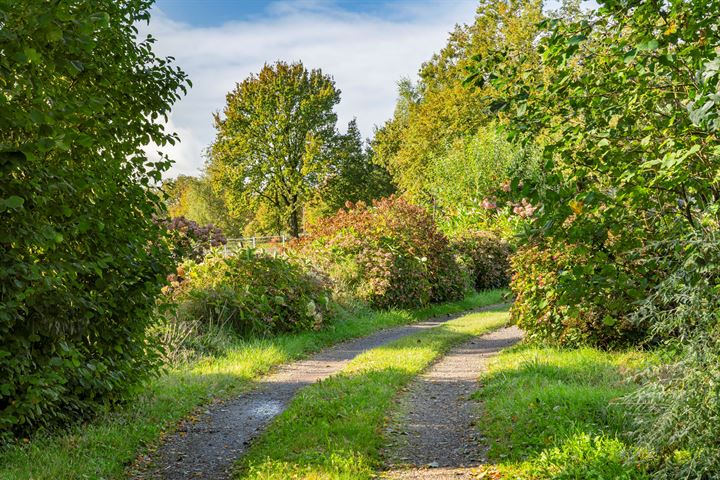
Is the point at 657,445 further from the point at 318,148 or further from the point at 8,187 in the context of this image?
the point at 318,148

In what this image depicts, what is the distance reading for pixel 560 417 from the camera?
5.89 metres

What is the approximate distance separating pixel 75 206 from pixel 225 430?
2899 millimetres

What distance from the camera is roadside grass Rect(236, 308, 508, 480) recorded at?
527 centimetres

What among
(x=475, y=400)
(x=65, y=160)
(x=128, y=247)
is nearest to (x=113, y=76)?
(x=65, y=160)

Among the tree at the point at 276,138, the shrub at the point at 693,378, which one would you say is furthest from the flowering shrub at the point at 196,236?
the tree at the point at 276,138

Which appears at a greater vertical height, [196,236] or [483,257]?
[196,236]

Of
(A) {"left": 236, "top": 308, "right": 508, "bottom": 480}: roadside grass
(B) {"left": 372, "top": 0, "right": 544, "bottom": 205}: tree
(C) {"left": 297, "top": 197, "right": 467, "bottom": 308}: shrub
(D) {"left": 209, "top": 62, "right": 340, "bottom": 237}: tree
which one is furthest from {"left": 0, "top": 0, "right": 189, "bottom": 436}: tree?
(D) {"left": 209, "top": 62, "right": 340, "bottom": 237}: tree

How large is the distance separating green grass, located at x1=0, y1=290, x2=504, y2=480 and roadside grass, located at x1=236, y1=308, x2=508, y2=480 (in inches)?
46.4

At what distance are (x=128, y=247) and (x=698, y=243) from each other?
16.9ft

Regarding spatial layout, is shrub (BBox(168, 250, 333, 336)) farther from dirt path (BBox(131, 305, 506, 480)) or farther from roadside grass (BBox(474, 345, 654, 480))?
roadside grass (BBox(474, 345, 654, 480))

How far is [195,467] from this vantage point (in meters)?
5.77

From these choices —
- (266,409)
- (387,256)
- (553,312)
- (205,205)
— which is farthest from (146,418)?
A: (205,205)

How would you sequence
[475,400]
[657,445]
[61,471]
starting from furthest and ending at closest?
[475,400] → [61,471] → [657,445]

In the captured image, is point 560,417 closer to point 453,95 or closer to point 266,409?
point 266,409
